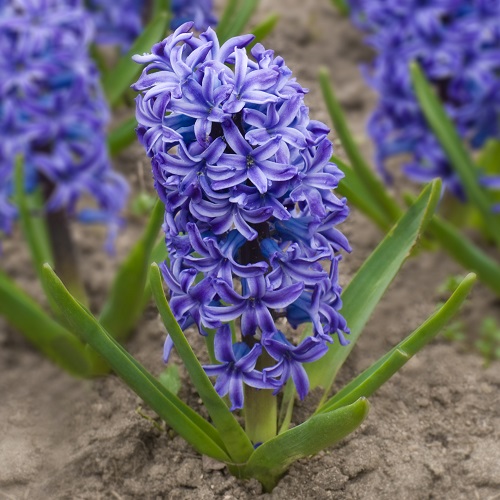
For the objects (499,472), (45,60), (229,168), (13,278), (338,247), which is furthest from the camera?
(13,278)

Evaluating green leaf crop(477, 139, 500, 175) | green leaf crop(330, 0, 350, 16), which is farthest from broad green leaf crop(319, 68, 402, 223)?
green leaf crop(330, 0, 350, 16)

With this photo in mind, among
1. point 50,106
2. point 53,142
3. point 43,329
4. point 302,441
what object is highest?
point 302,441

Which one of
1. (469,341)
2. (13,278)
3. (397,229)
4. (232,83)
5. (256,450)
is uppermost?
(232,83)

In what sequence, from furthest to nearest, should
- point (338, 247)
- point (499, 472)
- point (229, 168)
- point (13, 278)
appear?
point (13, 278)
point (499, 472)
point (338, 247)
point (229, 168)

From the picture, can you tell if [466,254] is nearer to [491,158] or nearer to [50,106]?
[491,158]

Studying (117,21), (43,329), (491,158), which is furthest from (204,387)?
(117,21)

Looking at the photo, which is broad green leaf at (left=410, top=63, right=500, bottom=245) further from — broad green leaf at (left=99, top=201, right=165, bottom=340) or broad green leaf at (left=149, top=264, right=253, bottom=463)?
broad green leaf at (left=149, top=264, right=253, bottom=463)

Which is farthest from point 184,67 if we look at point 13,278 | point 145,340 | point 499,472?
point 13,278

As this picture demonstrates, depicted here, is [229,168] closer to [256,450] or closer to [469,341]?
[256,450]
